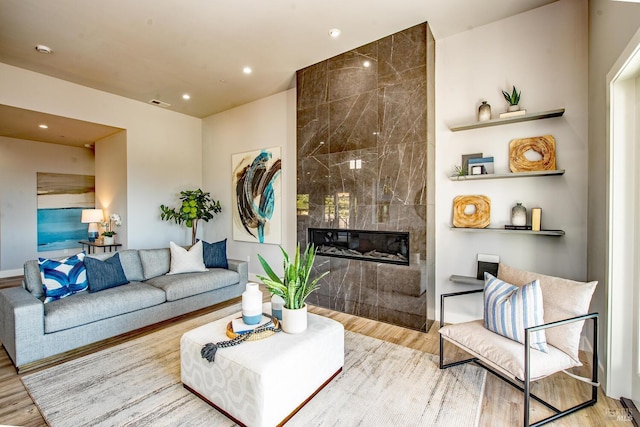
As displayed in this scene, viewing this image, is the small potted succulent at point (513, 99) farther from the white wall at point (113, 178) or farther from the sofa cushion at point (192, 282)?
the white wall at point (113, 178)

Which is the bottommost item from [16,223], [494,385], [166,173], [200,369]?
[494,385]

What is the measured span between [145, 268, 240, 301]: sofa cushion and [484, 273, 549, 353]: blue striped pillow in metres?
2.96

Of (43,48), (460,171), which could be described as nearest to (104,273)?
(43,48)

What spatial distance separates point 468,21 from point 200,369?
388 cm

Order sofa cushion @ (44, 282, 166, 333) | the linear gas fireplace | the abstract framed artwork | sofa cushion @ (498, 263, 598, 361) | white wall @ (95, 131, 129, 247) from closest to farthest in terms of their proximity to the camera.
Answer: sofa cushion @ (498, 263, 598, 361) → sofa cushion @ (44, 282, 166, 333) → the linear gas fireplace → the abstract framed artwork → white wall @ (95, 131, 129, 247)

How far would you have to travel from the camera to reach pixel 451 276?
3.09 meters

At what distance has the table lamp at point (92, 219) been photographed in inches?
202

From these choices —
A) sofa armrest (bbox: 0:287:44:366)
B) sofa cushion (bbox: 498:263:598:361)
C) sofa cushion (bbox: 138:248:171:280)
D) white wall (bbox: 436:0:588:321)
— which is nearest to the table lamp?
sofa cushion (bbox: 138:248:171:280)

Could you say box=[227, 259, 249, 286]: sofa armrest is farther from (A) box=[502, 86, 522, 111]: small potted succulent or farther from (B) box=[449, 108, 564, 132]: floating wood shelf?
(A) box=[502, 86, 522, 111]: small potted succulent

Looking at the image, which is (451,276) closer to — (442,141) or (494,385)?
(494,385)

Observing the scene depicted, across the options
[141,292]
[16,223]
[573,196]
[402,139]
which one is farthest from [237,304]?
[16,223]

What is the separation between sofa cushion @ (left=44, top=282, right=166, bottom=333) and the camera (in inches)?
95.3

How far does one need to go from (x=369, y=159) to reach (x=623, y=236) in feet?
7.14

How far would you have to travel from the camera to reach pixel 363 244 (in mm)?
3516
